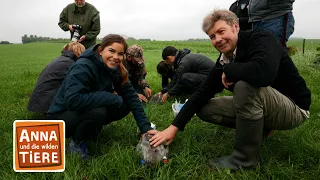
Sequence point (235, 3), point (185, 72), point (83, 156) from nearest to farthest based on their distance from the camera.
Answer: point (83, 156)
point (235, 3)
point (185, 72)

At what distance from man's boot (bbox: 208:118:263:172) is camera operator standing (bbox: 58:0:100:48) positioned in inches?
150

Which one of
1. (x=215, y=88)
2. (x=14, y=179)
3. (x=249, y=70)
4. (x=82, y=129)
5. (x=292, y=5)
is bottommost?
(x=14, y=179)

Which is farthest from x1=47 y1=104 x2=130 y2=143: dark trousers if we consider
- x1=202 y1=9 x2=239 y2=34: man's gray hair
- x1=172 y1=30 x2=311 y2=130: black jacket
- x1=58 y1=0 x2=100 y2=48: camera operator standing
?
x1=58 y1=0 x2=100 y2=48: camera operator standing

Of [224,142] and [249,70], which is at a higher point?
[249,70]

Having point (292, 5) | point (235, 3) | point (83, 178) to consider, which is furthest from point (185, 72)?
point (83, 178)

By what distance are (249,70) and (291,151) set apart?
3.38ft

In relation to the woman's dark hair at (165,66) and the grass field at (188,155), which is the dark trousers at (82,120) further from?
the woman's dark hair at (165,66)

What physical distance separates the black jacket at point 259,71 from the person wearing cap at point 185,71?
6.35ft

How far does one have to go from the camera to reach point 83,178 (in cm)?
213

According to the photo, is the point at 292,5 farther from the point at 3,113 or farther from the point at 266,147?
the point at 3,113

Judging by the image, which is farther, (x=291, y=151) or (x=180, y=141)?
(x=180, y=141)

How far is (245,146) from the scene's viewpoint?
2.21 m

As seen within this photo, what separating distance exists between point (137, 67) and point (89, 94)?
2278 mm

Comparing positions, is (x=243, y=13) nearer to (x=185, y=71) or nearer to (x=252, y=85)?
(x=185, y=71)
